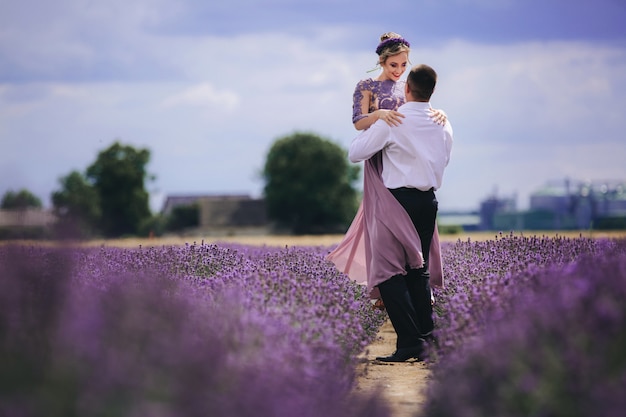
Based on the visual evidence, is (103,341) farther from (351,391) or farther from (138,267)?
(138,267)

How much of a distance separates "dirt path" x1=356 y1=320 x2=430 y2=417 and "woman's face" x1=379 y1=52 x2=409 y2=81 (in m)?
2.27

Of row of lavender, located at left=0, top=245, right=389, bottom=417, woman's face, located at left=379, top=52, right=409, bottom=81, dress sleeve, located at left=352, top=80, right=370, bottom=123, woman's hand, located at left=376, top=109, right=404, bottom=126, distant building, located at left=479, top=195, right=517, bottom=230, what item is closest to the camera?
row of lavender, located at left=0, top=245, right=389, bottom=417

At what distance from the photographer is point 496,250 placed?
8.94 meters

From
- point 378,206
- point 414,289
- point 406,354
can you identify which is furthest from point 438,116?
point 406,354

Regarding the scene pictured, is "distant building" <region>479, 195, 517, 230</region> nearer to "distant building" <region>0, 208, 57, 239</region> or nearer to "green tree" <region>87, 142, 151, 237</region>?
"green tree" <region>87, 142, 151, 237</region>

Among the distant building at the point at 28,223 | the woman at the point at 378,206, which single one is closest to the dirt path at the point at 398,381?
the woman at the point at 378,206

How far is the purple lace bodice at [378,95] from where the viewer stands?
285 inches

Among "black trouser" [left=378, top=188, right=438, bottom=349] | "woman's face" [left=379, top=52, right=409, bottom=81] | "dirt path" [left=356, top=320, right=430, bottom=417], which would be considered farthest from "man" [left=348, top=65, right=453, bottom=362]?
"woman's face" [left=379, top=52, right=409, bottom=81]

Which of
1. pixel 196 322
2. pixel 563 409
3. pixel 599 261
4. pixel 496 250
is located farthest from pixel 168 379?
pixel 496 250

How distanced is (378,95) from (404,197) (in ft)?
2.99

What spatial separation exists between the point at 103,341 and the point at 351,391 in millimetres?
2539

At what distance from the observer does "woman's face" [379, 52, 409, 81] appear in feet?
23.3

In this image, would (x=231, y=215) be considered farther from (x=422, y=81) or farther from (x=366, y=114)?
(x=422, y=81)

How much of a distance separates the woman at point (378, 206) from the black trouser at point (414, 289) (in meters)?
0.11
